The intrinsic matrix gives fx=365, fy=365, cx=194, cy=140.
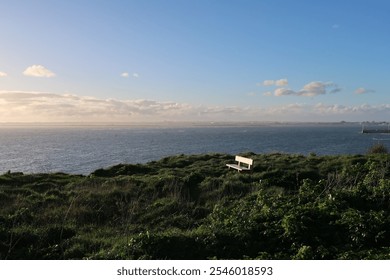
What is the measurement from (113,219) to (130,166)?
11.2 metres

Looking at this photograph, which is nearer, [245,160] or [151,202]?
[151,202]

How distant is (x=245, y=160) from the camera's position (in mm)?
17031

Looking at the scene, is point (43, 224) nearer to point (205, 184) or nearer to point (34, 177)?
point (205, 184)

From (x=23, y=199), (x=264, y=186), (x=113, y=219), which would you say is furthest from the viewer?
(x=264, y=186)

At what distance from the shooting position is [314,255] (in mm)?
5758

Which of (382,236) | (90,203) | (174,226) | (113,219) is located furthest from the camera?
(90,203)

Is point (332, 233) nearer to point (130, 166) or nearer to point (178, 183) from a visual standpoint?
point (178, 183)

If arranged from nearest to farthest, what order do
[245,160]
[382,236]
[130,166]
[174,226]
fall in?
[382,236] → [174,226] → [245,160] → [130,166]

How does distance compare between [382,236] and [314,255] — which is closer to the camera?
[314,255]

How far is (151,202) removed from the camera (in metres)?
10.6

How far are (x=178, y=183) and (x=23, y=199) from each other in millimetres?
5035

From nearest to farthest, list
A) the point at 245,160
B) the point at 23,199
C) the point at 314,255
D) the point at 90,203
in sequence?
the point at 314,255
the point at 90,203
the point at 23,199
the point at 245,160

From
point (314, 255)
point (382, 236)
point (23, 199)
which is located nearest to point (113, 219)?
point (23, 199)

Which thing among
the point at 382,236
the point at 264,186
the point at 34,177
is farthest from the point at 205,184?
the point at 34,177
